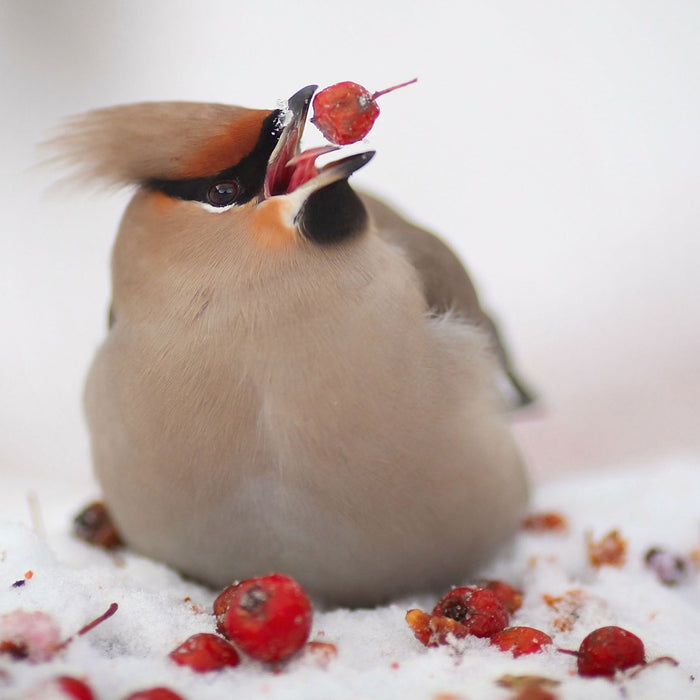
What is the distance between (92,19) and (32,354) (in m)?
1.60

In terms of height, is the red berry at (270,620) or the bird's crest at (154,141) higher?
the bird's crest at (154,141)

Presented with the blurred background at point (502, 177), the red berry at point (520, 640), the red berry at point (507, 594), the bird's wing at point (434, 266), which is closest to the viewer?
the red berry at point (520, 640)

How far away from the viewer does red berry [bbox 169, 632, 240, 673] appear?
1.29 meters

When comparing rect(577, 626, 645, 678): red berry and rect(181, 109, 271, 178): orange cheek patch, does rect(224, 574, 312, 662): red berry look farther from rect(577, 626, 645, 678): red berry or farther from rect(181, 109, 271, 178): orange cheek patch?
rect(181, 109, 271, 178): orange cheek patch

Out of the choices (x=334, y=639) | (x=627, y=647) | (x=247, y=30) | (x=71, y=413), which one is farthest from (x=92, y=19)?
(x=627, y=647)

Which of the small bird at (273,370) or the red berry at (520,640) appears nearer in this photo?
the red berry at (520,640)

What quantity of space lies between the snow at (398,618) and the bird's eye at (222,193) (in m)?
0.68

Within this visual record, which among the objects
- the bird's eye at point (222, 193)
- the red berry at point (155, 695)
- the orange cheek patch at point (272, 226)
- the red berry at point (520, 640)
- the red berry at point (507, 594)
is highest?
the bird's eye at point (222, 193)

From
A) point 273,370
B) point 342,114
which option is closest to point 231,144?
point 342,114

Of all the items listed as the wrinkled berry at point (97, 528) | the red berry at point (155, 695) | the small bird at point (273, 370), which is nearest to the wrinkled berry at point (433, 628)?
the small bird at point (273, 370)

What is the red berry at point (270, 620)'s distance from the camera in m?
1.28

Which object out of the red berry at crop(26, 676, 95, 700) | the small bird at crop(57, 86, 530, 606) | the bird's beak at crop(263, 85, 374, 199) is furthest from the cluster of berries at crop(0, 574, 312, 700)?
the bird's beak at crop(263, 85, 374, 199)

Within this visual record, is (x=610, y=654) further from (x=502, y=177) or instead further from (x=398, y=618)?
(x=502, y=177)

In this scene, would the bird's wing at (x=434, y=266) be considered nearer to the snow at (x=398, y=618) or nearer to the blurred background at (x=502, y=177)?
the snow at (x=398, y=618)
